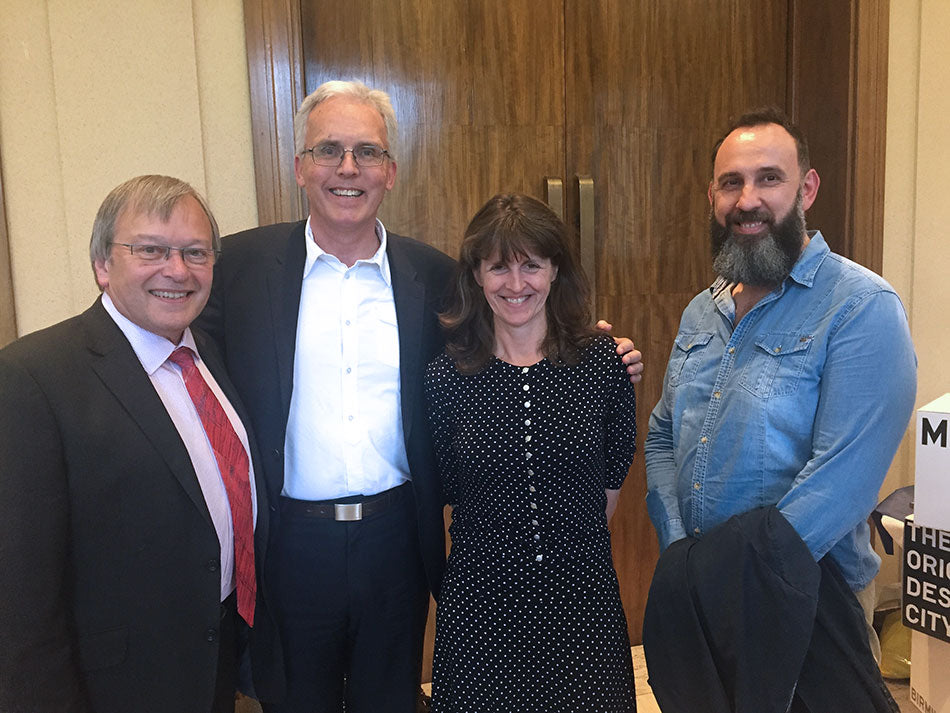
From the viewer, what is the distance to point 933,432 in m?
1.65

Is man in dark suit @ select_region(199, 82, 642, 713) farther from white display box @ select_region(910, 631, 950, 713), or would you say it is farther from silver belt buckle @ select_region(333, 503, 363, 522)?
white display box @ select_region(910, 631, 950, 713)

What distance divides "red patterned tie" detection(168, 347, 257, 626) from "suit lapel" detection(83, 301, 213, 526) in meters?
0.11

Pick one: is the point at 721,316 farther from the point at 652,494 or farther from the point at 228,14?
the point at 228,14

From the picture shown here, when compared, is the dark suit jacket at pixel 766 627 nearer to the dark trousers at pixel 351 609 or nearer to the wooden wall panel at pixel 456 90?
the dark trousers at pixel 351 609

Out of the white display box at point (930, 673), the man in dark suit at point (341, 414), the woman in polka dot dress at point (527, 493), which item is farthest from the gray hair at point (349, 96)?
the white display box at point (930, 673)

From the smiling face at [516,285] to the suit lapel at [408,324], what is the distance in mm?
212

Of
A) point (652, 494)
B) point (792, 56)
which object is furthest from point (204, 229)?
point (792, 56)

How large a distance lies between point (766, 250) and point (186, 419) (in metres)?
1.17

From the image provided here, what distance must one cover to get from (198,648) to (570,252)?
109 cm

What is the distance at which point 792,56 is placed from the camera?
278cm

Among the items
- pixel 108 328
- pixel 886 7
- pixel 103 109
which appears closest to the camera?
pixel 108 328

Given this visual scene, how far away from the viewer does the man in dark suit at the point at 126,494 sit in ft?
3.64

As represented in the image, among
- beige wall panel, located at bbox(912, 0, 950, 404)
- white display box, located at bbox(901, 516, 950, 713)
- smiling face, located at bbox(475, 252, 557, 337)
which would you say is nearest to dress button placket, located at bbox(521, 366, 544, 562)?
smiling face, located at bbox(475, 252, 557, 337)

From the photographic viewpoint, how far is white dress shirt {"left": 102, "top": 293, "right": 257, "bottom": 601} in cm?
131
